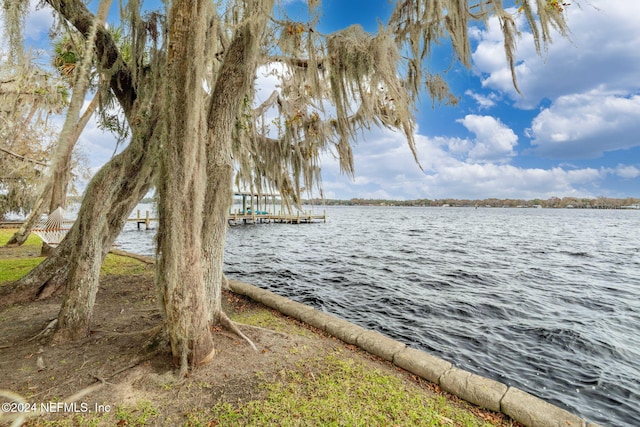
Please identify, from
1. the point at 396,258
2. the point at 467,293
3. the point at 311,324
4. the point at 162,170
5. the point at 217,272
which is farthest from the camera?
the point at 396,258

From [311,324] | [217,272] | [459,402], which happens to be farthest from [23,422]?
[459,402]

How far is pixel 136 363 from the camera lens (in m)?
2.56

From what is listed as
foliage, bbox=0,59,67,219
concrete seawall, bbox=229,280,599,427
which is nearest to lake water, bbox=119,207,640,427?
concrete seawall, bbox=229,280,599,427

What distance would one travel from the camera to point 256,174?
17.0 ft

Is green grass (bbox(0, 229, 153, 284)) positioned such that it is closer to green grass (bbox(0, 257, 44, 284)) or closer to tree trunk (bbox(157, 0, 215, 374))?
green grass (bbox(0, 257, 44, 284))

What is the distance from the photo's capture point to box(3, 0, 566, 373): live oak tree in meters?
2.29

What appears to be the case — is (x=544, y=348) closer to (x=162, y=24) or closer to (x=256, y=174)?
(x=256, y=174)

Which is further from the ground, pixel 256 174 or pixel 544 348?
pixel 256 174

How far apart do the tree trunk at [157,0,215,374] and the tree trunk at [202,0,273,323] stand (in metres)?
0.43

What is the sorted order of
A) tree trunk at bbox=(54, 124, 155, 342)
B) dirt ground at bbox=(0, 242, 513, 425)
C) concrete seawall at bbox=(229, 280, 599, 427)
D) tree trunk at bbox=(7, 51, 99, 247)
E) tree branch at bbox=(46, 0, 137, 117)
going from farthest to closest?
tree trunk at bbox=(7, 51, 99, 247) < tree branch at bbox=(46, 0, 137, 117) < tree trunk at bbox=(54, 124, 155, 342) < concrete seawall at bbox=(229, 280, 599, 427) < dirt ground at bbox=(0, 242, 513, 425)

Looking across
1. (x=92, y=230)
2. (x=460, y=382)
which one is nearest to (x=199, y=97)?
(x=92, y=230)

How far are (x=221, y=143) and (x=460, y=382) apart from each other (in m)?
3.04

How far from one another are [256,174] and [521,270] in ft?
31.2

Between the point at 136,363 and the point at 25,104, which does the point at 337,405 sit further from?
the point at 25,104
